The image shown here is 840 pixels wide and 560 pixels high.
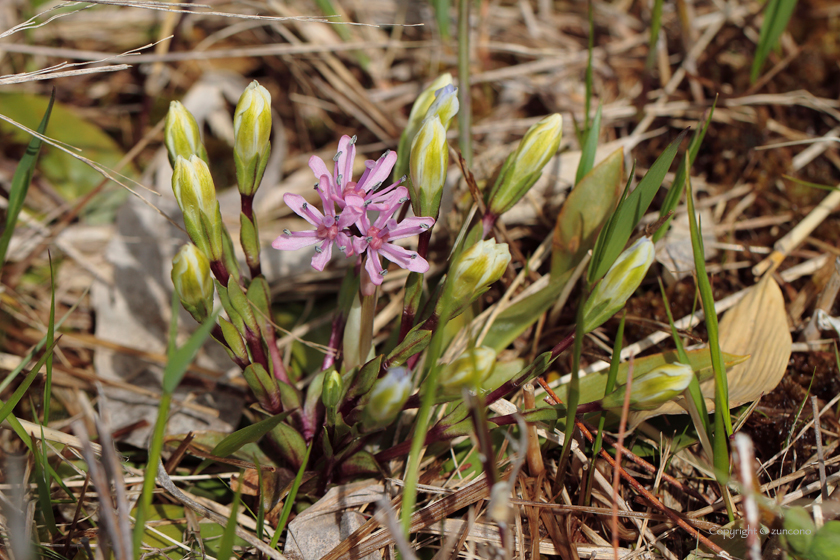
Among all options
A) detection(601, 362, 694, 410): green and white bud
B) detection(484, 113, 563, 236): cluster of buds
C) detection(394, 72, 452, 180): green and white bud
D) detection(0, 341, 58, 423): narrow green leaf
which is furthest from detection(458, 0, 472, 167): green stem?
detection(0, 341, 58, 423): narrow green leaf

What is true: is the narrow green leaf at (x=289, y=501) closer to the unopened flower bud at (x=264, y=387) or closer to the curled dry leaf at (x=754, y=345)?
the unopened flower bud at (x=264, y=387)

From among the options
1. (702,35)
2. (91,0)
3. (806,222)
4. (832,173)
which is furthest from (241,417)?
(702,35)

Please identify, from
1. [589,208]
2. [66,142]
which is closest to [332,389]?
[589,208]

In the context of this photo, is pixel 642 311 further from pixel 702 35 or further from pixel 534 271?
pixel 702 35

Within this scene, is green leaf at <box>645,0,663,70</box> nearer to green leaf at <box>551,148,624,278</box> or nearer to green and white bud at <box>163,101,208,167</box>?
green leaf at <box>551,148,624,278</box>

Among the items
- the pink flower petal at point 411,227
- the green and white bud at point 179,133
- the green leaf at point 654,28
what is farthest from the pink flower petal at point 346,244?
the green leaf at point 654,28

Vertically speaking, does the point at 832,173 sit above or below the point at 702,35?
below

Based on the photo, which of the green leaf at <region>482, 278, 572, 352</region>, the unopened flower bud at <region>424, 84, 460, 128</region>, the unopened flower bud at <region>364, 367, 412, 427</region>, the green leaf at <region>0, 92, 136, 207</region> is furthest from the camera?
the green leaf at <region>0, 92, 136, 207</region>
